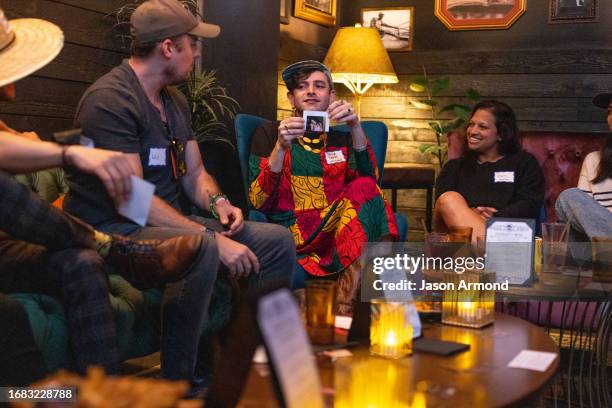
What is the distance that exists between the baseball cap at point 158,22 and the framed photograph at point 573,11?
377 cm

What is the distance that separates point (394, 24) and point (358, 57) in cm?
103

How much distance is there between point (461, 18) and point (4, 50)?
461 cm

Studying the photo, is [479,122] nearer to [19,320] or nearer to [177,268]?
[177,268]

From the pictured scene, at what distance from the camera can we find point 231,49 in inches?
160

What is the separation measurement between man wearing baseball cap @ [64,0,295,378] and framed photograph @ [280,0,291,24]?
2.76m

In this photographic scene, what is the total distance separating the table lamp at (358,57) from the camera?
209 inches

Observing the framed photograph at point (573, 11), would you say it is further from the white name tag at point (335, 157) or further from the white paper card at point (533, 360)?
the white paper card at point (533, 360)

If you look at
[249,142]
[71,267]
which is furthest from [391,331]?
[249,142]

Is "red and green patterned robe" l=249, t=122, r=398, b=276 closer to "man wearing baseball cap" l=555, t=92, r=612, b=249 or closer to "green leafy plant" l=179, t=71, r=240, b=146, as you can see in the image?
"green leafy plant" l=179, t=71, r=240, b=146

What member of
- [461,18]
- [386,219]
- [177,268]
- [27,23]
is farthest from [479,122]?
[27,23]

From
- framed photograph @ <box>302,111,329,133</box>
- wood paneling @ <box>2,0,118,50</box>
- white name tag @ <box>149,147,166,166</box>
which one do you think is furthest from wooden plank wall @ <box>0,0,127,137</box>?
framed photograph @ <box>302,111,329,133</box>

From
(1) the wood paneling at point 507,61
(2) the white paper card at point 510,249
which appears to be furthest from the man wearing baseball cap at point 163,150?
(1) the wood paneling at point 507,61

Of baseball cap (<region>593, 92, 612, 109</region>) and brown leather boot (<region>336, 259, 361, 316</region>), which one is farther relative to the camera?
baseball cap (<region>593, 92, 612, 109</region>)

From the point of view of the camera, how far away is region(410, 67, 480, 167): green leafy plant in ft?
18.4
